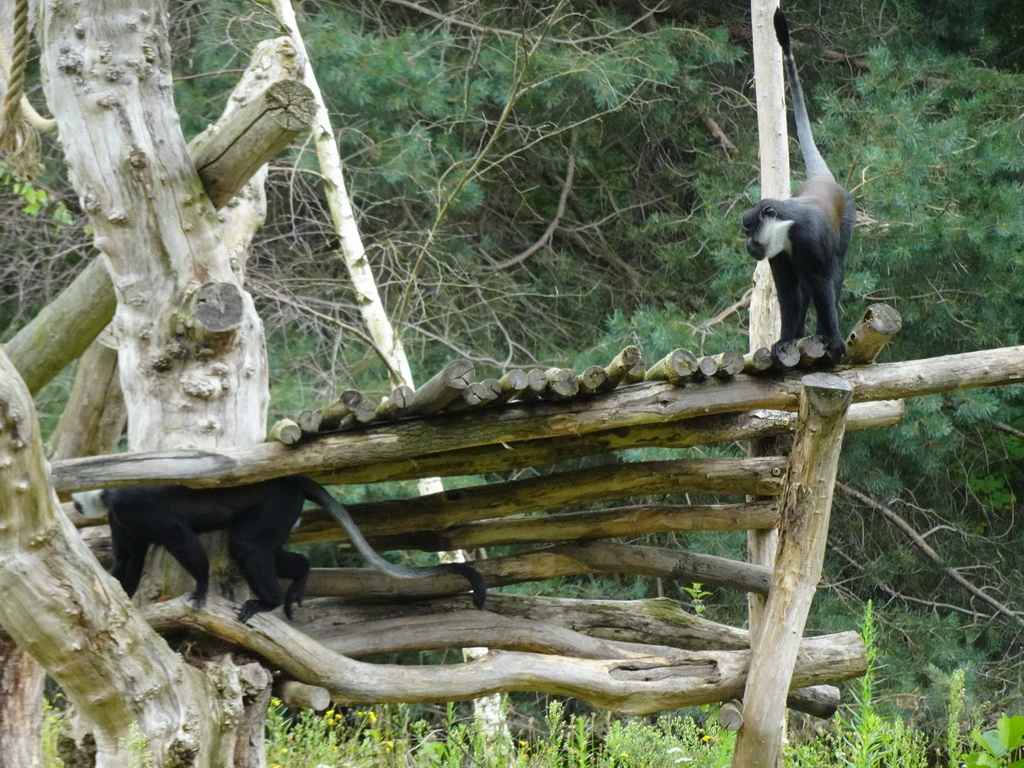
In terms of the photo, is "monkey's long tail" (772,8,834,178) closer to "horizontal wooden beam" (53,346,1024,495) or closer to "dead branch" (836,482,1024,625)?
"horizontal wooden beam" (53,346,1024,495)

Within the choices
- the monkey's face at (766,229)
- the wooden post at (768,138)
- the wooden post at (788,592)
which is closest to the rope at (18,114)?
the monkey's face at (766,229)

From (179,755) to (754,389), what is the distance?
2521 mm

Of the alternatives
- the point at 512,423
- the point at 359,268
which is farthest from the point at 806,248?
the point at 359,268

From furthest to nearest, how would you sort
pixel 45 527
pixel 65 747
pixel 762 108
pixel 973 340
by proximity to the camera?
pixel 973 340 → pixel 762 108 → pixel 65 747 → pixel 45 527

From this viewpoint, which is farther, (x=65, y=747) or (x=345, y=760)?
(x=345, y=760)

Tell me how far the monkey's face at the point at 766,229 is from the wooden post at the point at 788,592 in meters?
0.81

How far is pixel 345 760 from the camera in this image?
18.6 feet

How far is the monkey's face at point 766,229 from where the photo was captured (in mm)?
4555

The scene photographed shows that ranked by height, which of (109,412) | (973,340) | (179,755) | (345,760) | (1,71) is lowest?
(345,760)

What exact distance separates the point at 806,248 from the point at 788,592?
57.7 inches

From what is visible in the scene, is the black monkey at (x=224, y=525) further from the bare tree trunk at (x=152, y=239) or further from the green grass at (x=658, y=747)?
the green grass at (x=658, y=747)


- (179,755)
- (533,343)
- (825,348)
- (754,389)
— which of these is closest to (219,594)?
(179,755)

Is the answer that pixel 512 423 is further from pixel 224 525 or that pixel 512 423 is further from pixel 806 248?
pixel 806 248

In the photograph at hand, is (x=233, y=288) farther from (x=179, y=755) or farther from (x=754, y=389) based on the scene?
(x=754, y=389)
